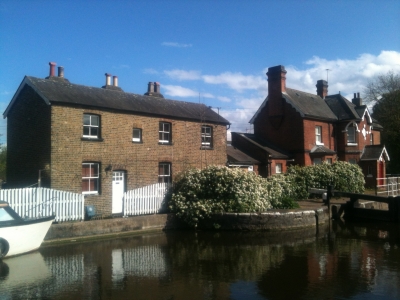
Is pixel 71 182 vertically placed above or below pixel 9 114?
below

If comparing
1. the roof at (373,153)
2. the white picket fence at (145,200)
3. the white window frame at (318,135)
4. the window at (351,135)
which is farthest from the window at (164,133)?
the roof at (373,153)

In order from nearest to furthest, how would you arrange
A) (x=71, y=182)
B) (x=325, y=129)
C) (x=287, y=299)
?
(x=287, y=299)
(x=71, y=182)
(x=325, y=129)

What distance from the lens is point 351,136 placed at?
115ft

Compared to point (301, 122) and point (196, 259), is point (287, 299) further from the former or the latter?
point (301, 122)

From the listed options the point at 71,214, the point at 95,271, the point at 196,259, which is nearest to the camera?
the point at 95,271

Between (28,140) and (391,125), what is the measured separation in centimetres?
3967

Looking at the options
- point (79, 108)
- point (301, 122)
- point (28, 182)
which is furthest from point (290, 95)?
point (28, 182)

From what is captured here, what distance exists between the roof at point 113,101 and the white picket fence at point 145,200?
13.9ft

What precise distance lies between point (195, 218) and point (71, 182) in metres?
5.79

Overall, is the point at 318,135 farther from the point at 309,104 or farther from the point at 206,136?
the point at 206,136

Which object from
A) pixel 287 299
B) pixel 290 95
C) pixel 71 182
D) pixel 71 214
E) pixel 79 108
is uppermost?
pixel 290 95

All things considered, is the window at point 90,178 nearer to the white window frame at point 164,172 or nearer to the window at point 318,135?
the white window frame at point 164,172

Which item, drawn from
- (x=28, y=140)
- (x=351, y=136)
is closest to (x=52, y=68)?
(x=28, y=140)

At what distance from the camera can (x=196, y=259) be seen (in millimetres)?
12625
